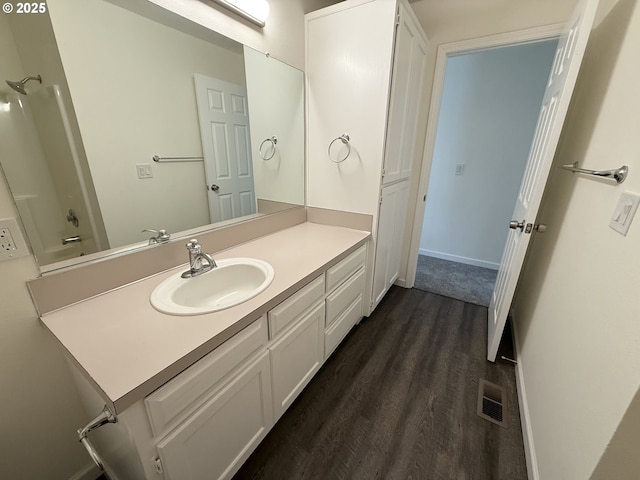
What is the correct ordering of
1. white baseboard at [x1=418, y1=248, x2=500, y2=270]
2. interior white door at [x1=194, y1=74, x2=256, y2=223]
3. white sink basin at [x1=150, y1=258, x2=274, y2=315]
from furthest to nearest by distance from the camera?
white baseboard at [x1=418, y1=248, x2=500, y2=270] < interior white door at [x1=194, y1=74, x2=256, y2=223] < white sink basin at [x1=150, y1=258, x2=274, y2=315]

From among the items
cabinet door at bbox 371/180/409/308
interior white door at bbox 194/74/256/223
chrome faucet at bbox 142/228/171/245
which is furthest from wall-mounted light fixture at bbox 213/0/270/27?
cabinet door at bbox 371/180/409/308

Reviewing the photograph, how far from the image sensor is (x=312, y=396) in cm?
149

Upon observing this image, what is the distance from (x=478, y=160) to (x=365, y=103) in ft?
6.48

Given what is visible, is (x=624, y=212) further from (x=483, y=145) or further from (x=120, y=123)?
(x=483, y=145)

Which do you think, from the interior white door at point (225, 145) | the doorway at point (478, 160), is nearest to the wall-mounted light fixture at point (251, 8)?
the interior white door at point (225, 145)

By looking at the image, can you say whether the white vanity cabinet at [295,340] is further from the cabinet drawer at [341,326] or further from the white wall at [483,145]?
the white wall at [483,145]

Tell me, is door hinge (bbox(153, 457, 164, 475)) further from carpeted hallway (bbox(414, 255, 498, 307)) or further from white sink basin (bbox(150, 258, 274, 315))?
carpeted hallway (bbox(414, 255, 498, 307))

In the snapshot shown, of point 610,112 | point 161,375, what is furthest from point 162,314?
point 610,112

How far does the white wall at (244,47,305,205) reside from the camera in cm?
156

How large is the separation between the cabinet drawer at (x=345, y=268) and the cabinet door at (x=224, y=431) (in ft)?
1.72

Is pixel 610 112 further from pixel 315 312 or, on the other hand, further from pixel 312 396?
pixel 312 396

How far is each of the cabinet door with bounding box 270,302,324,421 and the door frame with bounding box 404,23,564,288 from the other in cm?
147

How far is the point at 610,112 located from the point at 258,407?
183 cm

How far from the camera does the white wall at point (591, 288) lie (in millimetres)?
734
